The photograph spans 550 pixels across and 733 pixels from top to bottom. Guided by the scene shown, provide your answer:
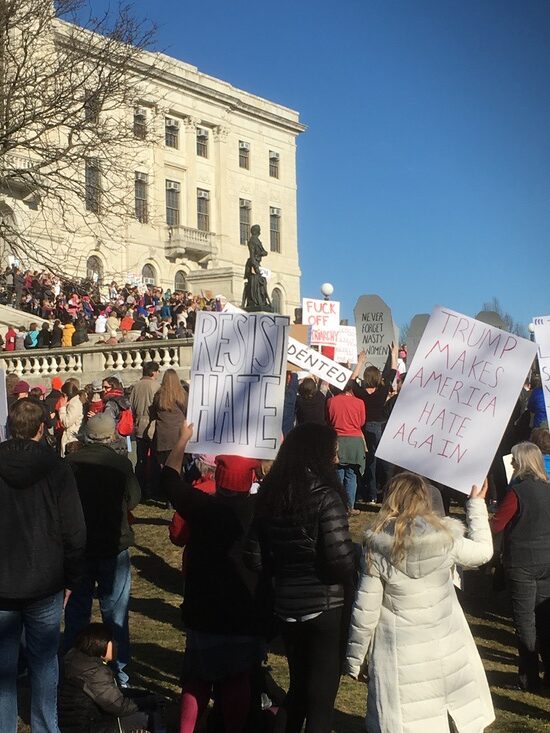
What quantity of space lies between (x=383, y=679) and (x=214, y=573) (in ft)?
2.85

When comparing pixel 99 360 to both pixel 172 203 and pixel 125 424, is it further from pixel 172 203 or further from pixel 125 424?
pixel 172 203

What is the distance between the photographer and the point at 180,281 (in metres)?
54.7

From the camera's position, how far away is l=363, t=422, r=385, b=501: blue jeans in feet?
39.6

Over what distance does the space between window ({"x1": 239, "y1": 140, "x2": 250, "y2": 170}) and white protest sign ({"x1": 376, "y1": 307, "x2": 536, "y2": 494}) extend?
55812mm

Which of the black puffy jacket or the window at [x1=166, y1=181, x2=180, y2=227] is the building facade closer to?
the window at [x1=166, y1=181, x2=180, y2=227]

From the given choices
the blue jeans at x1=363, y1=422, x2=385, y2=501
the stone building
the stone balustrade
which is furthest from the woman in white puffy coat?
the stone building

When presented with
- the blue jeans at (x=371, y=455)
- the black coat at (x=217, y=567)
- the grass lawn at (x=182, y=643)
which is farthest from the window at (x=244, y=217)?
the black coat at (x=217, y=567)

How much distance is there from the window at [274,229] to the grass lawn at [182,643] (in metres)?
51.6

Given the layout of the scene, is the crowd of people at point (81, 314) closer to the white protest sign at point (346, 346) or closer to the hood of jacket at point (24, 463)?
the white protest sign at point (346, 346)

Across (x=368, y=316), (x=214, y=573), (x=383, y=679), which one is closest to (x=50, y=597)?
(x=214, y=573)

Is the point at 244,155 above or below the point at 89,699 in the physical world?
above

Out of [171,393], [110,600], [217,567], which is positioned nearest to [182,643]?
[110,600]

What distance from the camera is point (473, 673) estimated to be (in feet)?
14.8

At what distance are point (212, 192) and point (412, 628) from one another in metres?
54.9
